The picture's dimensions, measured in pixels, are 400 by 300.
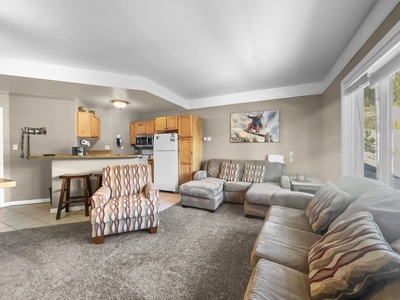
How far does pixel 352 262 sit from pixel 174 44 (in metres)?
2.61

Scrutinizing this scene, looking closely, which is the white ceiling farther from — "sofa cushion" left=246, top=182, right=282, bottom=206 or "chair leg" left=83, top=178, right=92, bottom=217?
"sofa cushion" left=246, top=182, right=282, bottom=206

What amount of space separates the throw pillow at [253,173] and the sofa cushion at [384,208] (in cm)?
229

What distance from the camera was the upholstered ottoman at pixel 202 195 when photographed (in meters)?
3.03

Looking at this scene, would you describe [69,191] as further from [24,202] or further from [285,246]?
[285,246]

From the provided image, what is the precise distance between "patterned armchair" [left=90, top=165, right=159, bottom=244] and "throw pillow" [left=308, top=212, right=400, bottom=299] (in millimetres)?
1870

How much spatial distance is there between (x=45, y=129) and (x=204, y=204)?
3927 millimetres

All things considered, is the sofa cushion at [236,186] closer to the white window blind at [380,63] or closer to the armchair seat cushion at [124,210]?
the armchair seat cushion at [124,210]

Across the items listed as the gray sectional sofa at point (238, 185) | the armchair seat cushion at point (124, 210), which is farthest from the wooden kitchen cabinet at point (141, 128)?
the armchair seat cushion at point (124, 210)

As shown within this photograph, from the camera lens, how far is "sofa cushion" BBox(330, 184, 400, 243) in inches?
36.4

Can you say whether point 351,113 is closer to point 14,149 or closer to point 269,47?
point 269,47

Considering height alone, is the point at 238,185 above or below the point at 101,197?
below

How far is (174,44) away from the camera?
222 cm

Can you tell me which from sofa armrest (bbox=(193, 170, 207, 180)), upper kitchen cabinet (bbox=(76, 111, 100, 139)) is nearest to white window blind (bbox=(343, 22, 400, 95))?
sofa armrest (bbox=(193, 170, 207, 180))

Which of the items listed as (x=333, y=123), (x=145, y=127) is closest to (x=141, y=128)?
(x=145, y=127)
